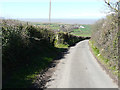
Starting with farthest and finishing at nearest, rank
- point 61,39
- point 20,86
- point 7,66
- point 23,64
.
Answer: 1. point 61,39
2. point 23,64
3. point 7,66
4. point 20,86

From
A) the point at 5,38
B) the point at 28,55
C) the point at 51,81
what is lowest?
the point at 51,81

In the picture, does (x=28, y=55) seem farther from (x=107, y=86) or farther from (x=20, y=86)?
(x=107, y=86)

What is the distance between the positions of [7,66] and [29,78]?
5.71 ft

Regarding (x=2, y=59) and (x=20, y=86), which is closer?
(x=20, y=86)

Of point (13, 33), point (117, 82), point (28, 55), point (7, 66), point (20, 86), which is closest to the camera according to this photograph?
point (20, 86)

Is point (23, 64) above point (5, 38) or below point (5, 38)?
below

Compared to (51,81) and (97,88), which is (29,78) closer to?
(51,81)

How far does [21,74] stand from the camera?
10492 millimetres

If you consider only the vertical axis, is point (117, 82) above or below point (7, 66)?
below

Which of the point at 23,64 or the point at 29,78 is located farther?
the point at 23,64

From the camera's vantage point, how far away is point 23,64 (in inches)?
496

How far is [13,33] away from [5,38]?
1292 mm

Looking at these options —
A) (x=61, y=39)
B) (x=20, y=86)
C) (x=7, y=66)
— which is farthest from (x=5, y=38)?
(x=61, y=39)

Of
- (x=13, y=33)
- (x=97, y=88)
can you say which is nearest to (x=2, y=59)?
(x=13, y=33)
